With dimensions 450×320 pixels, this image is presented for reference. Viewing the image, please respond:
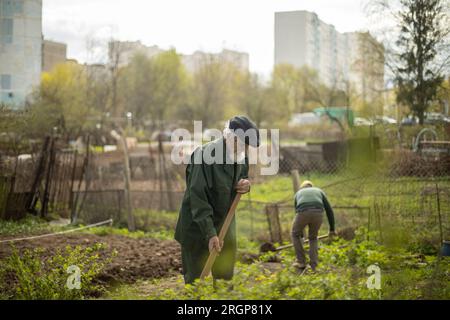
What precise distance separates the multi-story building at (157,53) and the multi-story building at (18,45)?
9898 mm

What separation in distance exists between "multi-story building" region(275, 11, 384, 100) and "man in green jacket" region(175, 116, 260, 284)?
169 inches

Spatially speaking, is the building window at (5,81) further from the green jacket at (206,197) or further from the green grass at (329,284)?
the green jacket at (206,197)

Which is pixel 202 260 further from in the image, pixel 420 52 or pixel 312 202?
pixel 420 52

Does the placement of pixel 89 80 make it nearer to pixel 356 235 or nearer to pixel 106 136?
pixel 106 136

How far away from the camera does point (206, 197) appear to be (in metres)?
4.27

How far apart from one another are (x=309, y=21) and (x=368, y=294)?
5.84 m

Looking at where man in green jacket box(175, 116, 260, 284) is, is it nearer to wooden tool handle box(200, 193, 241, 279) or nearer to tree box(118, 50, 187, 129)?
wooden tool handle box(200, 193, 241, 279)

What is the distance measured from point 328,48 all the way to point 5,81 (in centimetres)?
776

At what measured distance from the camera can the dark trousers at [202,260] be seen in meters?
4.44

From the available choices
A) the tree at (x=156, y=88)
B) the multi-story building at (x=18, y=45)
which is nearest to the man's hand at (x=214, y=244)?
the multi-story building at (x=18, y=45)

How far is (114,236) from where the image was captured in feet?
29.9

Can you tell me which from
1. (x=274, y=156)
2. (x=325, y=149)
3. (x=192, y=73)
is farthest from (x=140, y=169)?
(x=192, y=73)

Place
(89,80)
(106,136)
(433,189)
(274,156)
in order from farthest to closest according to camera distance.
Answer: (106,136)
(89,80)
(274,156)
(433,189)

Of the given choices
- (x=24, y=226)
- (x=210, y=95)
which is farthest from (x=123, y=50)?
(x=210, y=95)
